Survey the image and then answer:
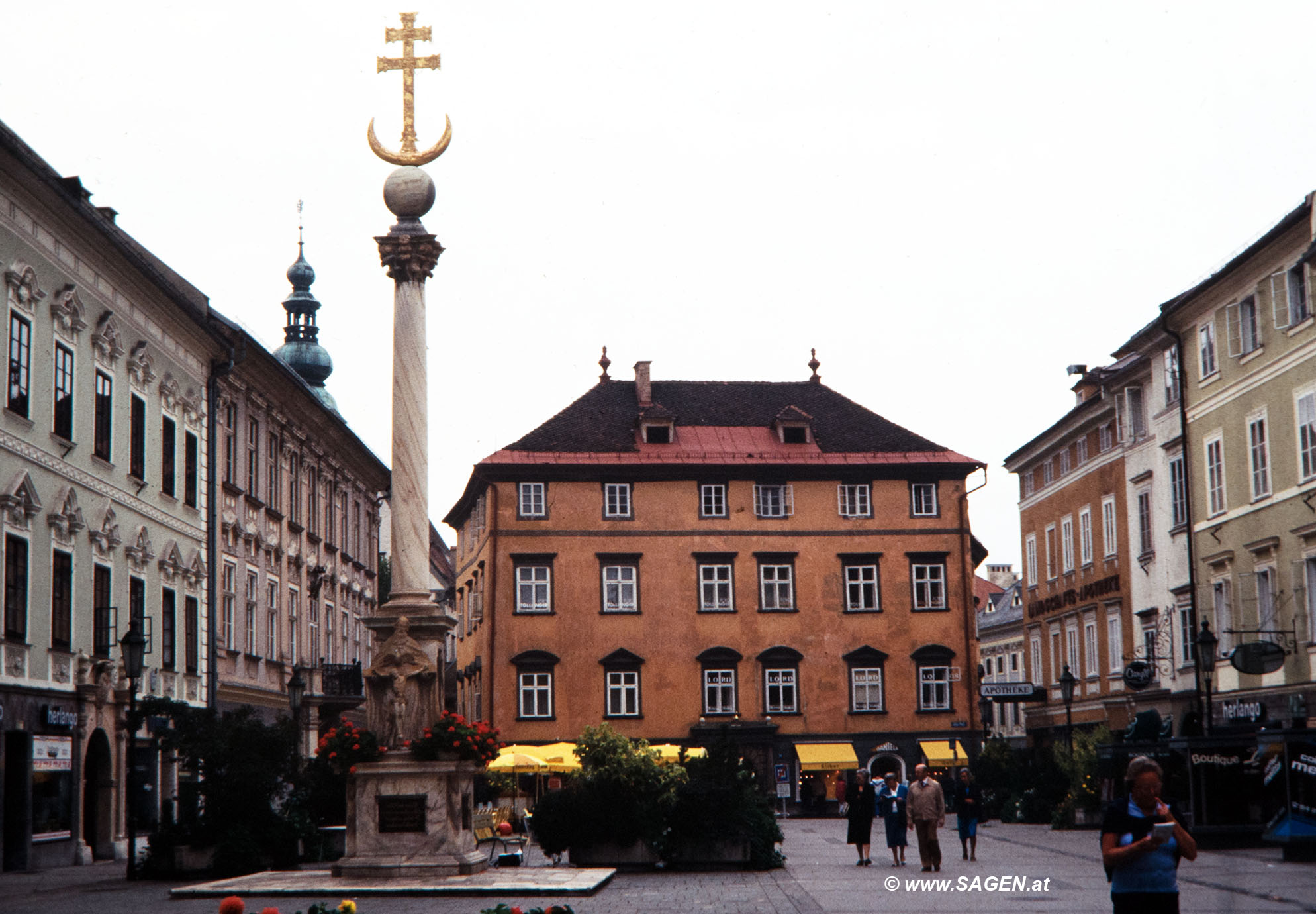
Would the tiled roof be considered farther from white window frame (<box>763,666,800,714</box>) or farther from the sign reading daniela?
white window frame (<box>763,666,800,714</box>)

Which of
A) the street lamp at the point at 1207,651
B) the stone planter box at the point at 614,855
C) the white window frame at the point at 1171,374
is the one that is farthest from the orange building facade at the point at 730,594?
the stone planter box at the point at 614,855

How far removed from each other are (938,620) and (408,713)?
40.6 metres

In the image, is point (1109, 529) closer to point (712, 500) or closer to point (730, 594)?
point (730, 594)

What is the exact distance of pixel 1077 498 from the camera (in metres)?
54.8

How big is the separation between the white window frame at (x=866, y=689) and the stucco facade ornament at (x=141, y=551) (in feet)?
102

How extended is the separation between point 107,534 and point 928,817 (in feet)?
52.7

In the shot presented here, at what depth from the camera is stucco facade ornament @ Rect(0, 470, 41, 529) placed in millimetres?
26844

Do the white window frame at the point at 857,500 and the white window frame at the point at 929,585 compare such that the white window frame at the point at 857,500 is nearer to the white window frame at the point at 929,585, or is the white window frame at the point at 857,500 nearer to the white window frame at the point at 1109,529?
the white window frame at the point at 929,585

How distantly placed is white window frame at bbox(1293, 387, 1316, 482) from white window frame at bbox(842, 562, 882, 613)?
25462mm

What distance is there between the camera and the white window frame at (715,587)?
6006 cm

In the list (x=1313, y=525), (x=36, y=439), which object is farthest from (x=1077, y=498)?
(x=36, y=439)

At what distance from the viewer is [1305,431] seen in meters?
36.2

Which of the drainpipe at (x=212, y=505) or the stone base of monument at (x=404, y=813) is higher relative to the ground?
the drainpipe at (x=212, y=505)

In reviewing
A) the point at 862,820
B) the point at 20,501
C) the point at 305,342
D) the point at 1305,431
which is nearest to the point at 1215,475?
the point at 1305,431
